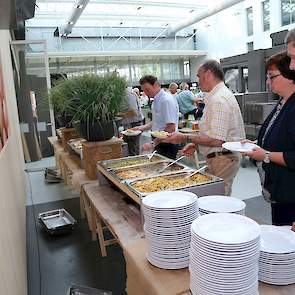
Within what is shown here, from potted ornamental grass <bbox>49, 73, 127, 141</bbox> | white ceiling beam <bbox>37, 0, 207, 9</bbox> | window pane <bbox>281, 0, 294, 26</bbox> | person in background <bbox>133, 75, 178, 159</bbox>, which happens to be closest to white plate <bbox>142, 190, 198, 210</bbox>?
potted ornamental grass <bbox>49, 73, 127, 141</bbox>

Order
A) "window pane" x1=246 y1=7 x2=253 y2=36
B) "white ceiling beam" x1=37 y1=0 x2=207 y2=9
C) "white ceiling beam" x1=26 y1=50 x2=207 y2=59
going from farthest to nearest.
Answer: "white ceiling beam" x1=26 y1=50 x2=207 y2=59 < "window pane" x1=246 y1=7 x2=253 y2=36 < "white ceiling beam" x1=37 y1=0 x2=207 y2=9

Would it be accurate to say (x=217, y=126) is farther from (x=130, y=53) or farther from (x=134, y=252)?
(x=130, y=53)

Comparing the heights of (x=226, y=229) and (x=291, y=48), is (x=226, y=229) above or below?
below

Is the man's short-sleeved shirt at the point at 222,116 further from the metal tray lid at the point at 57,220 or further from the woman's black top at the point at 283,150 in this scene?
the metal tray lid at the point at 57,220

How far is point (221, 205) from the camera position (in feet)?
4.44

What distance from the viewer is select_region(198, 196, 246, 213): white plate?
1310 millimetres

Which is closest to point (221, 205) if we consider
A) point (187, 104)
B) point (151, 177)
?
point (151, 177)

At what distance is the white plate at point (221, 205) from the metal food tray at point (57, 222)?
2161 mm

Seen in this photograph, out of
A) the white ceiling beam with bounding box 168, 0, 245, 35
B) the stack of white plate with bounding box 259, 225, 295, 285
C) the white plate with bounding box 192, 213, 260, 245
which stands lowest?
the stack of white plate with bounding box 259, 225, 295, 285

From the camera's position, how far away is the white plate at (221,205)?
1310 millimetres

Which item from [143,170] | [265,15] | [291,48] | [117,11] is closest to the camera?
[291,48]

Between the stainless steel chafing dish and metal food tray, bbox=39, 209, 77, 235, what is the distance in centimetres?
128

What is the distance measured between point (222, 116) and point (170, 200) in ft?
3.48

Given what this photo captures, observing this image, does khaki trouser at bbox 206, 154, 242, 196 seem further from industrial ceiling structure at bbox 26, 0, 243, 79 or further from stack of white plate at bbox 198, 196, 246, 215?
industrial ceiling structure at bbox 26, 0, 243, 79
